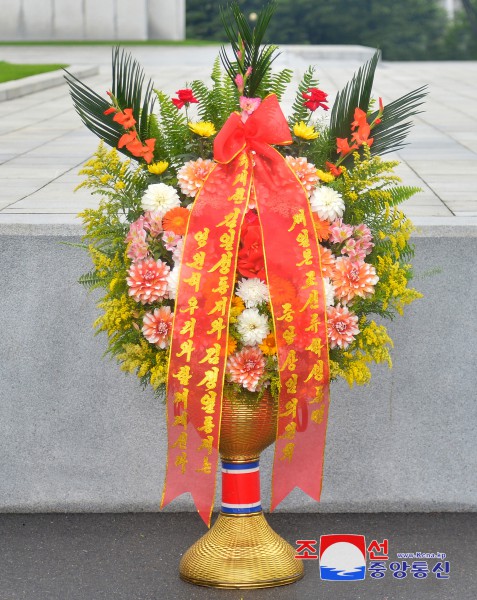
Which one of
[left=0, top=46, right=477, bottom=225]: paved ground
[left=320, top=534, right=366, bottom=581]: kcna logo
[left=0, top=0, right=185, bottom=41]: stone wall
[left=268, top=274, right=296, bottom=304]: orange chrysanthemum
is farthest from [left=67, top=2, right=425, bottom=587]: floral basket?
[left=0, top=0, right=185, bottom=41]: stone wall

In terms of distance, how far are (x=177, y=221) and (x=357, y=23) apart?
47.5m

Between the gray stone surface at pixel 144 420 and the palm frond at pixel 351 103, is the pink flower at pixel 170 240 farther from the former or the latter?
the gray stone surface at pixel 144 420

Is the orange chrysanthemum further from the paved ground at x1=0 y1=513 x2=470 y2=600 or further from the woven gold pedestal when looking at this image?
the paved ground at x1=0 y1=513 x2=470 y2=600

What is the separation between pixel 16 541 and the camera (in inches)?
208

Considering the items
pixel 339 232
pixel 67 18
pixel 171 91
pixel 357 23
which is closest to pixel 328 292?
pixel 339 232

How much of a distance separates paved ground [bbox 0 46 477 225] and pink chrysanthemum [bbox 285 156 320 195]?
4.38 feet

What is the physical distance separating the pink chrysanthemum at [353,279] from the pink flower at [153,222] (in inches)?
26.4

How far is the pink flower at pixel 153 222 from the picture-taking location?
427 centimetres

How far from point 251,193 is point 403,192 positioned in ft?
2.30

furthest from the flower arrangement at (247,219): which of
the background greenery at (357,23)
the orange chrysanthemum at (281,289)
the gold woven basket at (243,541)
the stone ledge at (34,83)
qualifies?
the background greenery at (357,23)

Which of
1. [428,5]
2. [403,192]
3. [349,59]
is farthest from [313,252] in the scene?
[428,5]

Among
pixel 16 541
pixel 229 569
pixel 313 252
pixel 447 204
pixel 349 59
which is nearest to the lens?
pixel 313 252

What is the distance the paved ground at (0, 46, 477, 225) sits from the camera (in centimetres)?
629

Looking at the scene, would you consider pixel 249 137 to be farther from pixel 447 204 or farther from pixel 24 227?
pixel 447 204
